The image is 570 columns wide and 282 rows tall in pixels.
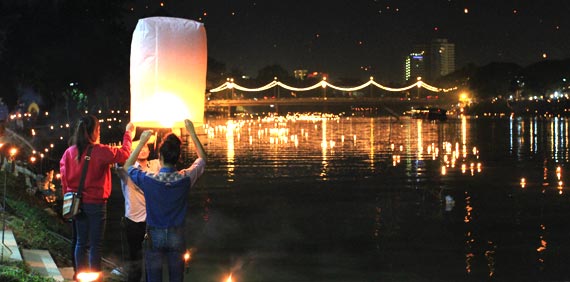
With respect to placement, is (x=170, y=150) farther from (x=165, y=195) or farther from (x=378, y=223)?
(x=378, y=223)

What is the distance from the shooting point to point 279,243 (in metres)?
12.3

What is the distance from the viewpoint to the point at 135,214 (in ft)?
25.0

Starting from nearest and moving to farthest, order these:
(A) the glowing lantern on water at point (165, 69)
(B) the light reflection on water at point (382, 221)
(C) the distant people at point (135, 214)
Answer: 1. (A) the glowing lantern on water at point (165, 69)
2. (C) the distant people at point (135, 214)
3. (B) the light reflection on water at point (382, 221)

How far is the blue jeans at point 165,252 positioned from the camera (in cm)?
594

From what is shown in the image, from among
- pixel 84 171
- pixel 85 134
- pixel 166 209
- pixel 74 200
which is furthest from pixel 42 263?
pixel 166 209

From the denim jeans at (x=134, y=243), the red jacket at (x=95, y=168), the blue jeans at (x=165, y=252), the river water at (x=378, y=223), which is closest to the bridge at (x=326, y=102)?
the river water at (x=378, y=223)

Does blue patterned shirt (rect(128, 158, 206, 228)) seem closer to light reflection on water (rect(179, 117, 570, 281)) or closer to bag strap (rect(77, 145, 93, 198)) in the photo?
bag strap (rect(77, 145, 93, 198))

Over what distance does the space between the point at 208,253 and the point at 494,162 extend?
21.5m

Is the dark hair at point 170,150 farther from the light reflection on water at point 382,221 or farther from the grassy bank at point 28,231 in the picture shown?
the light reflection on water at point 382,221

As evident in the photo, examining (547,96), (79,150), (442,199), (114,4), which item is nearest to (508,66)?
(547,96)

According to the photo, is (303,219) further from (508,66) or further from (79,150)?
(508,66)

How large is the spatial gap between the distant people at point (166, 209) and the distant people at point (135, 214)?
1.10 m

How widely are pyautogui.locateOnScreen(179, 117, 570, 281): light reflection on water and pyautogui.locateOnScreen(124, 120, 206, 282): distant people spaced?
12.6 feet

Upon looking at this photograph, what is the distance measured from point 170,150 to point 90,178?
129 centimetres
